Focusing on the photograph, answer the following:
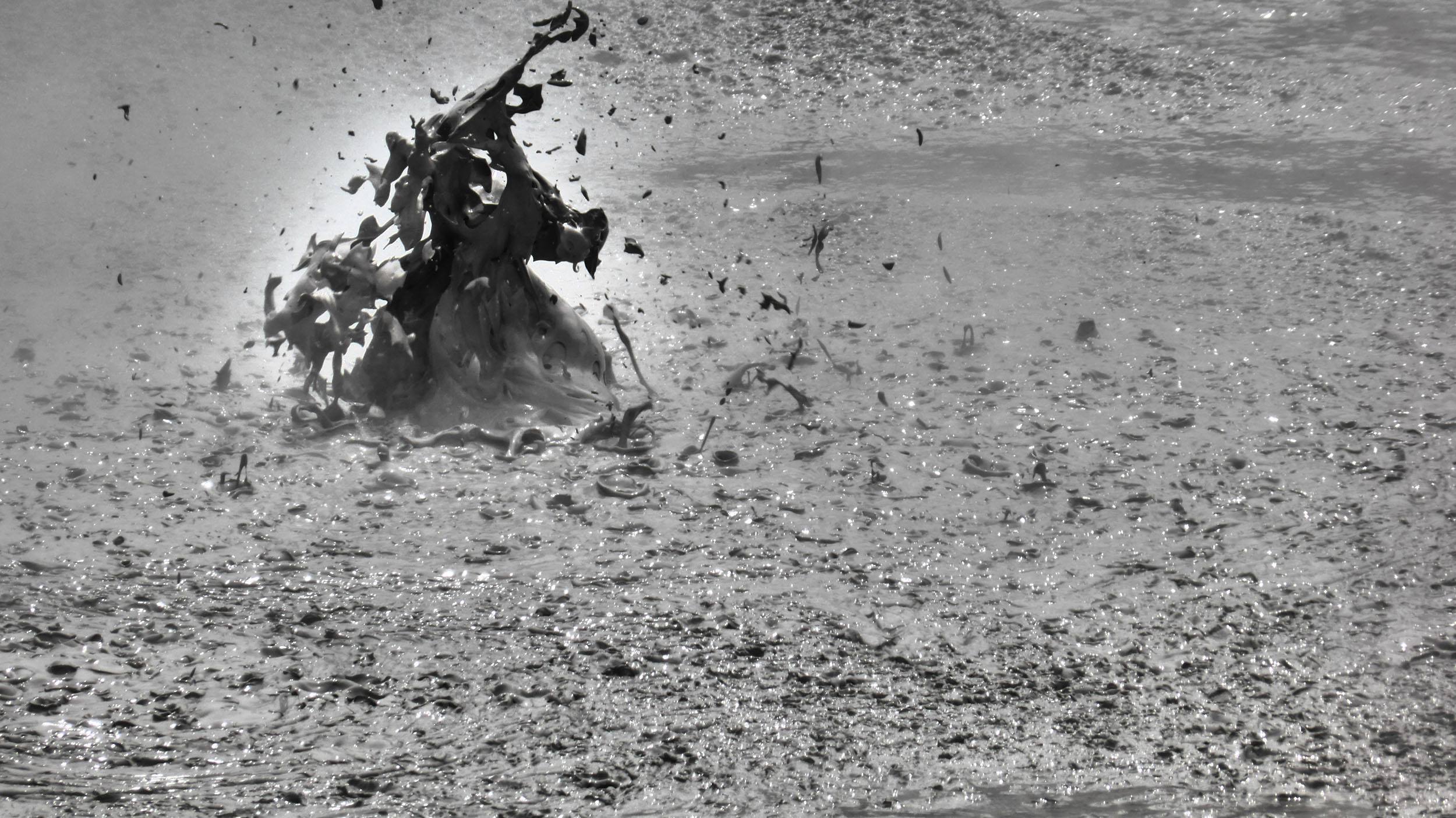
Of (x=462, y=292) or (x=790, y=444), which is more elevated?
(x=462, y=292)

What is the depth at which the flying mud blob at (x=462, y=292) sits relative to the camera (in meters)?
4.29

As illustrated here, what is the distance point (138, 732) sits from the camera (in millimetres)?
2727

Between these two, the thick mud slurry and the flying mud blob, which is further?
the flying mud blob

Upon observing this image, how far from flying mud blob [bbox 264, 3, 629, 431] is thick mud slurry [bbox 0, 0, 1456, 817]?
197 millimetres

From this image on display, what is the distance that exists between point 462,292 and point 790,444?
3.47 ft

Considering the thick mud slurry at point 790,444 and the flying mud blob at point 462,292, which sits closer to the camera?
the thick mud slurry at point 790,444

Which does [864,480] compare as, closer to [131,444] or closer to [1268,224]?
[131,444]

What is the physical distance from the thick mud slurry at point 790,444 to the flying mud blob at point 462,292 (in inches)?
7.7

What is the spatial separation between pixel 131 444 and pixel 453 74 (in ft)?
10.3

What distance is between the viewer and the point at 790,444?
413cm

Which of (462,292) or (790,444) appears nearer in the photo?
(790,444)

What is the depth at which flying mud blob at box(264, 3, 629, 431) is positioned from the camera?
4.29m

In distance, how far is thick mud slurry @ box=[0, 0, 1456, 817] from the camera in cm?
274

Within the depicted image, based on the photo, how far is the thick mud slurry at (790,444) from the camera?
274 cm
